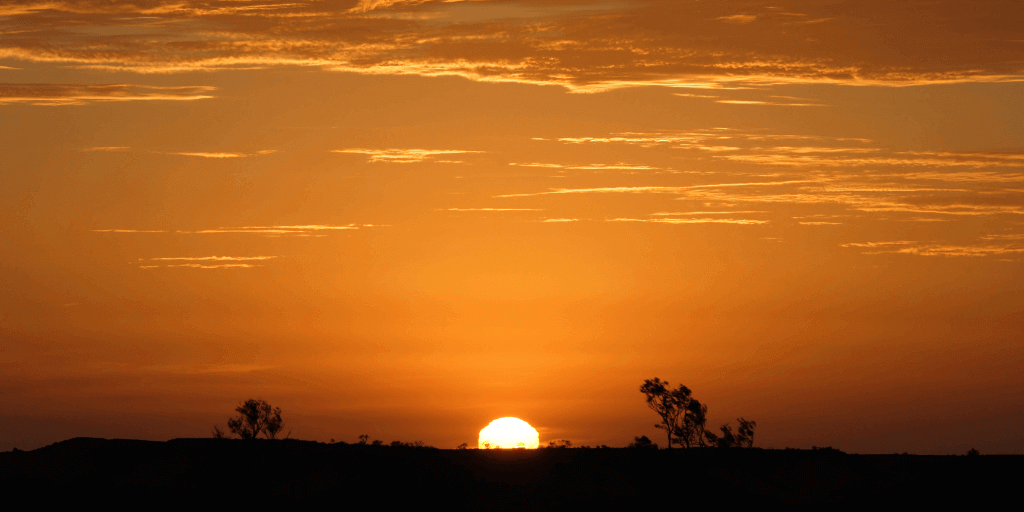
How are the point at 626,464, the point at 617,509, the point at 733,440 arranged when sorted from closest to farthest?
1. the point at 617,509
2. the point at 626,464
3. the point at 733,440

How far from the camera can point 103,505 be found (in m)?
81.5

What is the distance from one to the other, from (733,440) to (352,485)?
203 feet

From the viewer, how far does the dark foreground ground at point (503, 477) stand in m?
77.6

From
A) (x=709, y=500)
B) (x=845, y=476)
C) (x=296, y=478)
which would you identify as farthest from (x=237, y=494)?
(x=845, y=476)

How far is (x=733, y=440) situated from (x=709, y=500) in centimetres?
5352

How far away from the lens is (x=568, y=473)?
78.5 meters

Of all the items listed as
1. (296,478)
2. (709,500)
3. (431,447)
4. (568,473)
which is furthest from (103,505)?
(709,500)

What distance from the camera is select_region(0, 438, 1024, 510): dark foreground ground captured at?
77.6 meters

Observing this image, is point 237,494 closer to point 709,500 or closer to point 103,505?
point 103,505

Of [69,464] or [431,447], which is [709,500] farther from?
[69,464]

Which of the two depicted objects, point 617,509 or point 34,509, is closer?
point 617,509

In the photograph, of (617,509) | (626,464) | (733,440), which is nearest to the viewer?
(617,509)

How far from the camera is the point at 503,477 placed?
79625 millimetres

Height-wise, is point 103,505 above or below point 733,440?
below
